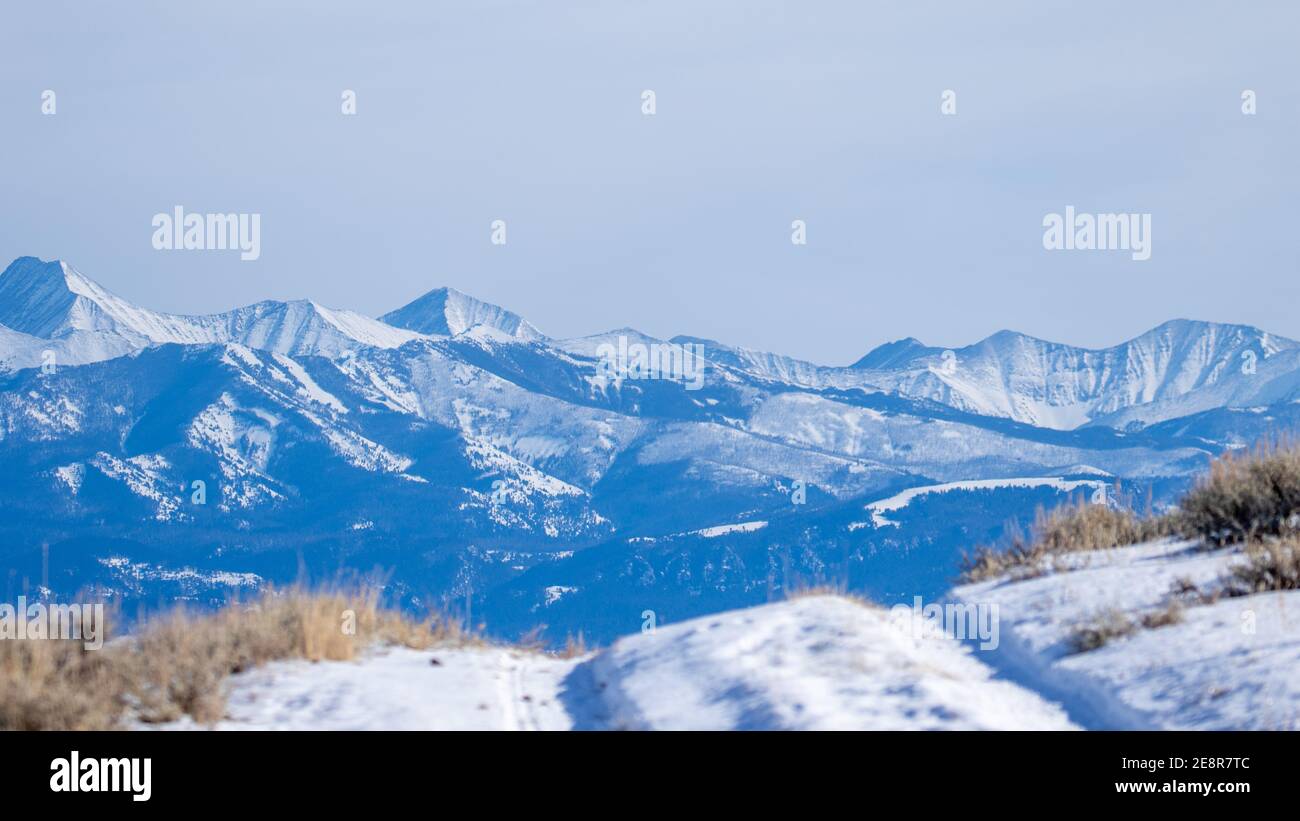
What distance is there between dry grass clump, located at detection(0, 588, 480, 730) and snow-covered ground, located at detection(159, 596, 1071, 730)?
0.23m

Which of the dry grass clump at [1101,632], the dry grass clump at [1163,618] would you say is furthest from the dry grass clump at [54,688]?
the dry grass clump at [1163,618]

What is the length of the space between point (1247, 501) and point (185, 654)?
10687 mm

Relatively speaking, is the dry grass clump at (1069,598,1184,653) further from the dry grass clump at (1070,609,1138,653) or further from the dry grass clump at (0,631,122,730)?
the dry grass clump at (0,631,122,730)

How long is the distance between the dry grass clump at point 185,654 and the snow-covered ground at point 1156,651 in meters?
5.18

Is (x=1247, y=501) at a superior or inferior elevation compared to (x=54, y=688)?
superior

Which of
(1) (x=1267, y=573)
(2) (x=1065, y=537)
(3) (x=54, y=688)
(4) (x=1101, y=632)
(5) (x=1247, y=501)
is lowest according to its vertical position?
(3) (x=54, y=688)

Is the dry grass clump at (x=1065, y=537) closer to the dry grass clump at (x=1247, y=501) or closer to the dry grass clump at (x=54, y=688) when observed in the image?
the dry grass clump at (x=1247, y=501)

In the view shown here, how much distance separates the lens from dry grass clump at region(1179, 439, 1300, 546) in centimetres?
1789

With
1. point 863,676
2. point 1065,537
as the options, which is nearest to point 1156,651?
point 863,676

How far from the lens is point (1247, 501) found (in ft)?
60.0

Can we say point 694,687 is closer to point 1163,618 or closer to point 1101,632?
point 1101,632

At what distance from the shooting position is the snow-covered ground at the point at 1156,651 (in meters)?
12.0
